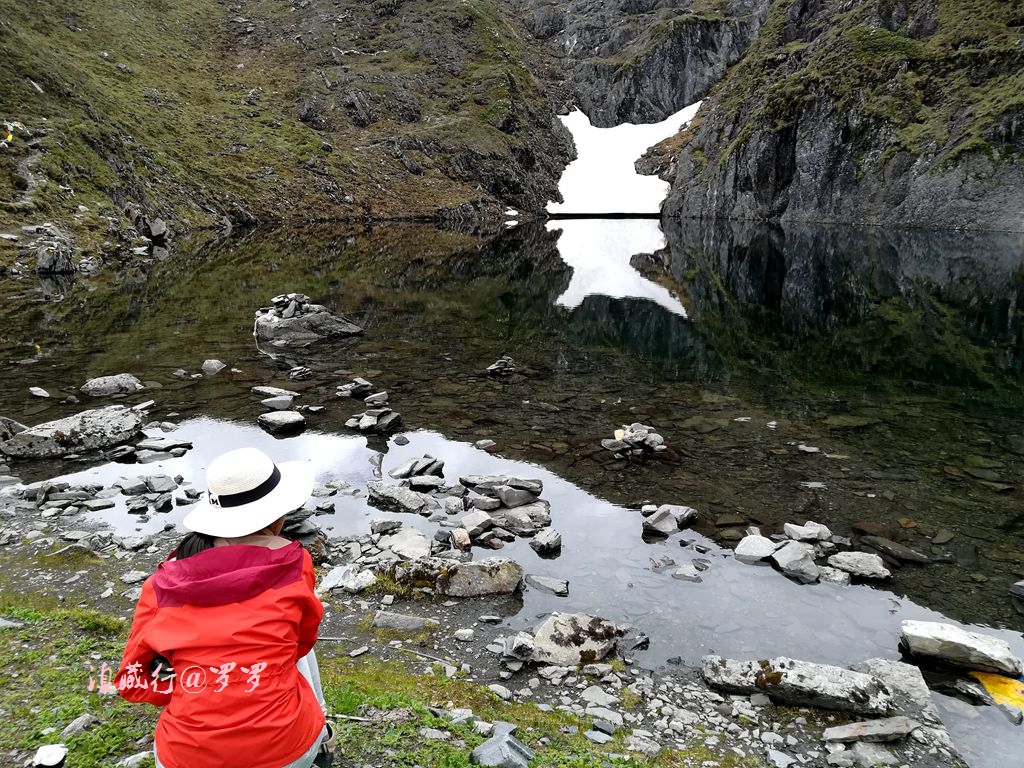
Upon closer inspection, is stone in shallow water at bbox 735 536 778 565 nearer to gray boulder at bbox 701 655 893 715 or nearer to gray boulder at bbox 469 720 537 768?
gray boulder at bbox 701 655 893 715

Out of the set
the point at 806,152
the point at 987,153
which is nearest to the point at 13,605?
the point at 987,153

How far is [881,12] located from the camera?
119188 mm

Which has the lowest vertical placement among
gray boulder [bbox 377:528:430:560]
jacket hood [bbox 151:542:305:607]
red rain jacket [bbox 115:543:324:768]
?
gray boulder [bbox 377:528:430:560]

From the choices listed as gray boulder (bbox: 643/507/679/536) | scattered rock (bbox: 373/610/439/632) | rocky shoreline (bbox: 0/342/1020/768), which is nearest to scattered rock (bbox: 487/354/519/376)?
rocky shoreline (bbox: 0/342/1020/768)

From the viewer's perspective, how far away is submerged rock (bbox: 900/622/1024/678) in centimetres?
788

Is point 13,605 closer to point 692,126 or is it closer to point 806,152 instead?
point 806,152

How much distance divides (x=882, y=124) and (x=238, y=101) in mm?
124367

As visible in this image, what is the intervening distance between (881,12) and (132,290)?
142 meters

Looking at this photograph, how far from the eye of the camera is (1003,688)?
25.4 feet

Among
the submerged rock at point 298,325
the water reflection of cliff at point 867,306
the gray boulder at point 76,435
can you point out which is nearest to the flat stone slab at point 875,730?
the gray boulder at point 76,435

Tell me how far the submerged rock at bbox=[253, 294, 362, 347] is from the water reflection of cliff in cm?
1820

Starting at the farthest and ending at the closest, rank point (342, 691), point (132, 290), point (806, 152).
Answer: point (806, 152)
point (132, 290)
point (342, 691)

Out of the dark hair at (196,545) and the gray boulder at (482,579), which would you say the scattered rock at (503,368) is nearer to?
the gray boulder at (482,579)

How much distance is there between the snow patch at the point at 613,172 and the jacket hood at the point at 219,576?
535 feet
